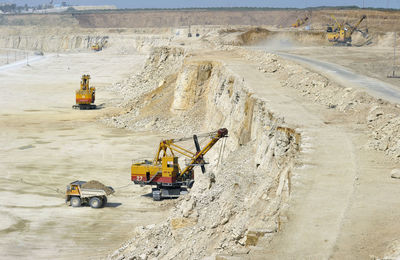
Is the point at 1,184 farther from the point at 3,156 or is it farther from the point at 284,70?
the point at 284,70

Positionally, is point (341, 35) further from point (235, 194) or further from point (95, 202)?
point (235, 194)

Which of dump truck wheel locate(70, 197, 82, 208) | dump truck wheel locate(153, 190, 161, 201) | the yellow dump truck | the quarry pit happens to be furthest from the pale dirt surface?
dump truck wheel locate(70, 197, 82, 208)

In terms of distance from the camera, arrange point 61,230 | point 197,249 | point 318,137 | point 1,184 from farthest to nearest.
Result: point 1,184 → point 61,230 → point 318,137 → point 197,249

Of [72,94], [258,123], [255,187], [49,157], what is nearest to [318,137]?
[255,187]

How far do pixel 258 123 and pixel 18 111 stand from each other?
39.3m

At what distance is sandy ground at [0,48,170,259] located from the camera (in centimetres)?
2514

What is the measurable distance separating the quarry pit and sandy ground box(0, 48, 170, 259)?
108 mm

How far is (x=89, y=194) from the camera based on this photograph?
29.4 m

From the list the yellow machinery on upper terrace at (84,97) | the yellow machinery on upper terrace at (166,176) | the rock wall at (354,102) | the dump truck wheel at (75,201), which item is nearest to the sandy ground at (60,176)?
the dump truck wheel at (75,201)

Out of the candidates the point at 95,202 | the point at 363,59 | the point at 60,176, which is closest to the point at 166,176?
the point at 95,202

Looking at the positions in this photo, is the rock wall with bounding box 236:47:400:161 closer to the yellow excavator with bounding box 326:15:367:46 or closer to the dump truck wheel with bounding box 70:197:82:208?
the dump truck wheel with bounding box 70:197:82:208

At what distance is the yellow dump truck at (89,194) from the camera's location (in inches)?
1155

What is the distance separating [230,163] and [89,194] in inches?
339

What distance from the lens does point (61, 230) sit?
26.4 meters
